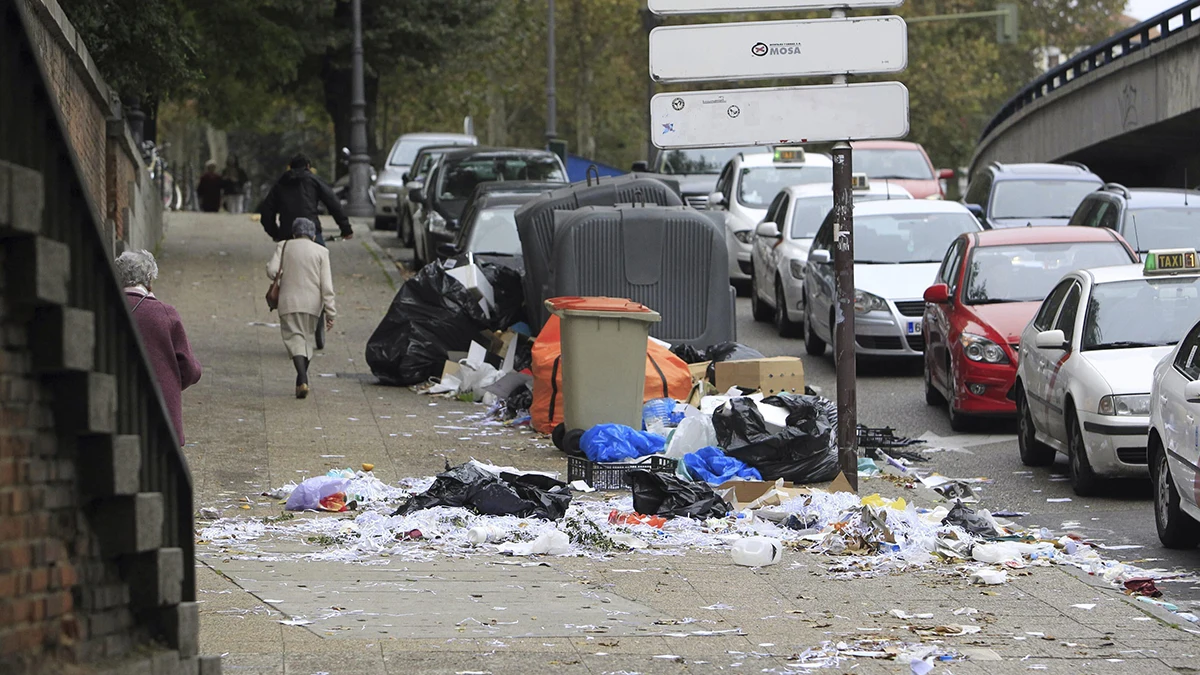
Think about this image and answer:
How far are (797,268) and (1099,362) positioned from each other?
813 centimetres

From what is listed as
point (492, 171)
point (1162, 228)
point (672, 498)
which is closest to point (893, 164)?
point (492, 171)

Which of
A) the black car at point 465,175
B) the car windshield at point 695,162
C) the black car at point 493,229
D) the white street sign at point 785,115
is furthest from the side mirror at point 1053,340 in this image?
the car windshield at point 695,162

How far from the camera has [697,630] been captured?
23.3 ft

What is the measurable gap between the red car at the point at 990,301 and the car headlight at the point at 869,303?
0.69 m

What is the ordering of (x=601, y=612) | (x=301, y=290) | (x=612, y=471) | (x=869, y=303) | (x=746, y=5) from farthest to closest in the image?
(x=869, y=303)
(x=301, y=290)
(x=612, y=471)
(x=746, y=5)
(x=601, y=612)

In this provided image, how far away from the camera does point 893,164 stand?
91.9 feet

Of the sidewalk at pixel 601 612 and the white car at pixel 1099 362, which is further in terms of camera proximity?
the white car at pixel 1099 362

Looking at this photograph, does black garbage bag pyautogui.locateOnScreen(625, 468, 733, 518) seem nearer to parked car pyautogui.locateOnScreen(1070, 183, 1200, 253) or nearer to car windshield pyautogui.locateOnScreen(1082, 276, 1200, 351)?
car windshield pyautogui.locateOnScreen(1082, 276, 1200, 351)

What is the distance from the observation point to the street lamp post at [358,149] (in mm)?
34625

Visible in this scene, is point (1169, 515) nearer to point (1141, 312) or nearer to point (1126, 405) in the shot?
point (1126, 405)

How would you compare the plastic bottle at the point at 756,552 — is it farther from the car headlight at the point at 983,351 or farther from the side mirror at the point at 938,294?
the side mirror at the point at 938,294

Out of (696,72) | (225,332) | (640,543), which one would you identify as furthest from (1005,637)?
(225,332)

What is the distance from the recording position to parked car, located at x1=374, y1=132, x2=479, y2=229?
1271 inches

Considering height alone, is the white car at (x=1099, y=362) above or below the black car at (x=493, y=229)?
below
